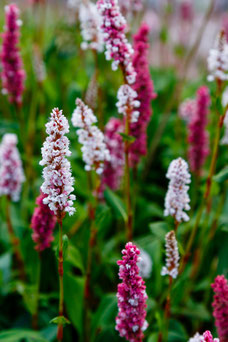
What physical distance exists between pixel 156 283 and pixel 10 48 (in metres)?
1.92

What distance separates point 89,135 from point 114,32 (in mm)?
512

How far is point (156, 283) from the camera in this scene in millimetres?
2900

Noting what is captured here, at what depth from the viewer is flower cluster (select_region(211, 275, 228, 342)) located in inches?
69.1

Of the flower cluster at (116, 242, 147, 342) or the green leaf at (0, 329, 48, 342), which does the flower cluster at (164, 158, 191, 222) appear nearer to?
the flower cluster at (116, 242, 147, 342)

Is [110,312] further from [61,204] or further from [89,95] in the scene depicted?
[89,95]

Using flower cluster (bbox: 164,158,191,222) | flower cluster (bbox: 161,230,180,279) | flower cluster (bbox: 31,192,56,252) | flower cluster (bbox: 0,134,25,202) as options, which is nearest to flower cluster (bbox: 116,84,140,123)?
flower cluster (bbox: 164,158,191,222)

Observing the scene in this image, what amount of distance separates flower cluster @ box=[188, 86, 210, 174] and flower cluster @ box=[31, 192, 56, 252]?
1.37m

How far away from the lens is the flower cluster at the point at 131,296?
4.82 feet

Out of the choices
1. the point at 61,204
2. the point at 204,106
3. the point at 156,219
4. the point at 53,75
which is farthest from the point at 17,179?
the point at 53,75

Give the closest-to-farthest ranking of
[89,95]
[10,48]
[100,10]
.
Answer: [100,10] → [10,48] → [89,95]

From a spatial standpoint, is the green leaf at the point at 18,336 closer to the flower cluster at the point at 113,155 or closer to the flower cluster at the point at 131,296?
the flower cluster at the point at 131,296

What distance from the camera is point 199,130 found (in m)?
3.03

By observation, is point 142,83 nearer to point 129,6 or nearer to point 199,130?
point 199,130

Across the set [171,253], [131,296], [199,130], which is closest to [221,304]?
[171,253]
